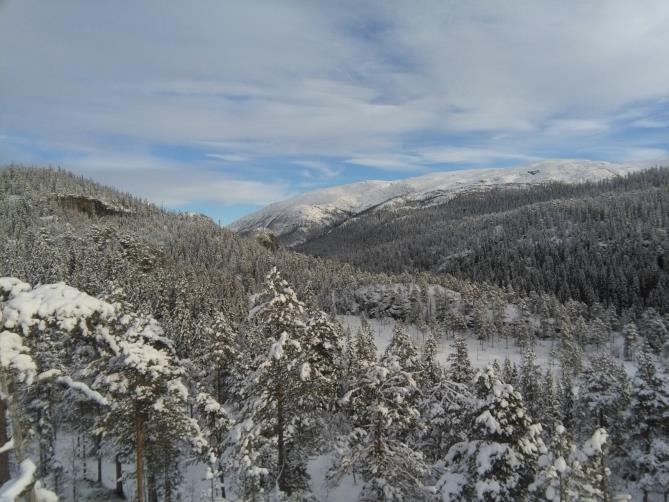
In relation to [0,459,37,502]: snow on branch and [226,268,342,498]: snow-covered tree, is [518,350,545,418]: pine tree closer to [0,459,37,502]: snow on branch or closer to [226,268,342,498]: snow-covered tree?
[226,268,342,498]: snow-covered tree

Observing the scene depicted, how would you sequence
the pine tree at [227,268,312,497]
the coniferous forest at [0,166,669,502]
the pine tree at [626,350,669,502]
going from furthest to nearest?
the pine tree at [626,350,669,502], the pine tree at [227,268,312,497], the coniferous forest at [0,166,669,502]

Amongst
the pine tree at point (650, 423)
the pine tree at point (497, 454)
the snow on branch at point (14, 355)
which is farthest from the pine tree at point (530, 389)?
the snow on branch at point (14, 355)

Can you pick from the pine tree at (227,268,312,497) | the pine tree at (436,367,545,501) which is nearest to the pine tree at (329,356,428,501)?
the pine tree at (436,367,545,501)

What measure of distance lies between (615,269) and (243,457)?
189277 mm

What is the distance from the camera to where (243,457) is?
13.1m

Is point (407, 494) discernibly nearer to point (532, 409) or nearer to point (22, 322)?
point (22, 322)

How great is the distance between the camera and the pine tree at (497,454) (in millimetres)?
12969

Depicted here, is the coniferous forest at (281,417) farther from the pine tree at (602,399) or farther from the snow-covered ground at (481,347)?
the snow-covered ground at (481,347)

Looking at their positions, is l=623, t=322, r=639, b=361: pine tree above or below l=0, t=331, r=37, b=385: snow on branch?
below

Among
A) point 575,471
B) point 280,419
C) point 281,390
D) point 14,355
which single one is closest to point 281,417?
point 280,419

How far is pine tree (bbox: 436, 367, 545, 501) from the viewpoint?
12969 mm

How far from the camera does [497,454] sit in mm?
13203

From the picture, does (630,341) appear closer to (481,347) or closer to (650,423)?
(481,347)

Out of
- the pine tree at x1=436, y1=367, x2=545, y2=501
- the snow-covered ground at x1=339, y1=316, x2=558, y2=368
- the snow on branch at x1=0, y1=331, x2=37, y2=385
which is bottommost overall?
the snow-covered ground at x1=339, y1=316, x2=558, y2=368
